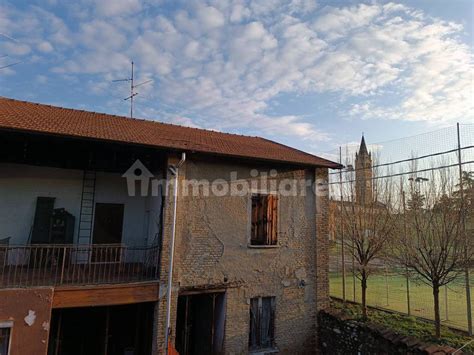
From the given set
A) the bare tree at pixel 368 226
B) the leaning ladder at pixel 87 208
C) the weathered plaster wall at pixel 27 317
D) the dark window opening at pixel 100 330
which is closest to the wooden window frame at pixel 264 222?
the bare tree at pixel 368 226

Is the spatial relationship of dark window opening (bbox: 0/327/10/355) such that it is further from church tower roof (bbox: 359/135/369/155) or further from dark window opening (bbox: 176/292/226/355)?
church tower roof (bbox: 359/135/369/155)

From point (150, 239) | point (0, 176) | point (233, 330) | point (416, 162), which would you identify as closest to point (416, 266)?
point (416, 162)

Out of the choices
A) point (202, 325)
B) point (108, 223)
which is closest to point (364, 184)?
point (202, 325)

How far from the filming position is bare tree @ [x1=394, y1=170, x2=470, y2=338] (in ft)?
26.9

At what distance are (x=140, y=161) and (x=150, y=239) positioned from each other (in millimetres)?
2611

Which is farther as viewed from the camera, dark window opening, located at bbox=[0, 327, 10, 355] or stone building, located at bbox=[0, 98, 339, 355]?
stone building, located at bbox=[0, 98, 339, 355]

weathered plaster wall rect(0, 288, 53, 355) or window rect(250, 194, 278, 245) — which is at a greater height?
window rect(250, 194, 278, 245)

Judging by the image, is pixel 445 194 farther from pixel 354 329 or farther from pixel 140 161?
pixel 140 161

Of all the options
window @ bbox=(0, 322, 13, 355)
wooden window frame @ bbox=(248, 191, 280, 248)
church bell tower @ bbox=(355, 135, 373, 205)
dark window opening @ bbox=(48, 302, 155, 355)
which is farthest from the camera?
church bell tower @ bbox=(355, 135, 373, 205)

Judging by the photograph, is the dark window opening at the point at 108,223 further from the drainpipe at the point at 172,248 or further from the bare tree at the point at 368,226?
the bare tree at the point at 368,226

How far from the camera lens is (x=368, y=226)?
37.0 feet

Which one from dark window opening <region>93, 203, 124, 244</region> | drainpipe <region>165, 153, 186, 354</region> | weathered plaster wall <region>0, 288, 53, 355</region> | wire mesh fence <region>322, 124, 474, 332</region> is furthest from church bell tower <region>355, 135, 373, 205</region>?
weathered plaster wall <region>0, 288, 53, 355</region>

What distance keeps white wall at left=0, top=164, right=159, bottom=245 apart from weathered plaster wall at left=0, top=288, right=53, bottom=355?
3.89m

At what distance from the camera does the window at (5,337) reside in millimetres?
6703
